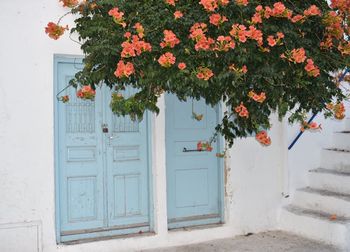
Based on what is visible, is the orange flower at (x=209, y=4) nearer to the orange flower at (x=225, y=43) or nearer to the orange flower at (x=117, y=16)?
the orange flower at (x=225, y=43)

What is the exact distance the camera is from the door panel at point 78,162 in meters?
4.83

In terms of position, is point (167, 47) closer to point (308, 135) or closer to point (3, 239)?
point (3, 239)

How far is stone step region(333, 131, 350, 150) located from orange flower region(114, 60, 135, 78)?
4.36 metres

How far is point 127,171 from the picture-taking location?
16.8ft

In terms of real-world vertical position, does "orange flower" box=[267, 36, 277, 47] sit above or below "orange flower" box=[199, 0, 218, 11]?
below

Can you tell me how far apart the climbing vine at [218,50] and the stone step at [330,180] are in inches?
113

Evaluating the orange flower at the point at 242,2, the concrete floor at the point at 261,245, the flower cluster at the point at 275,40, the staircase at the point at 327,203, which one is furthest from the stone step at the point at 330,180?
the orange flower at the point at 242,2

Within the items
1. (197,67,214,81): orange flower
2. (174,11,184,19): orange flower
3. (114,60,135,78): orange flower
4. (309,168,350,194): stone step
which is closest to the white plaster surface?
(309,168,350,194): stone step

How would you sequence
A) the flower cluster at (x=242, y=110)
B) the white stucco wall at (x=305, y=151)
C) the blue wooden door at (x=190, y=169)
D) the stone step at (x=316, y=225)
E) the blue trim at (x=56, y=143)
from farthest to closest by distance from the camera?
the white stucco wall at (x=305, y=151) → the blue wooden door at (x=190, y=169) → the stone step at (x=316, y=225) → the blue trim at (x=56, y=143) → the flower cluster at (x=242, y=110)

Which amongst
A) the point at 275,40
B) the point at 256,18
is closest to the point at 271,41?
the point at 275,40

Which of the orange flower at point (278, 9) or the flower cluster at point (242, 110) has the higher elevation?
the orange flower at point (278, 9)

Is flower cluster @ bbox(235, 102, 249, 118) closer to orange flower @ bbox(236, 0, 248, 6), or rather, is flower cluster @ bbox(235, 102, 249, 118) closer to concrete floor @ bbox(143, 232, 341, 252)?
orange flower @ bbox(236, 0, 248, 6)

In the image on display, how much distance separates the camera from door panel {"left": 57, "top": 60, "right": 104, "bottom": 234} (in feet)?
15.9

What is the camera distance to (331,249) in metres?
4.96
